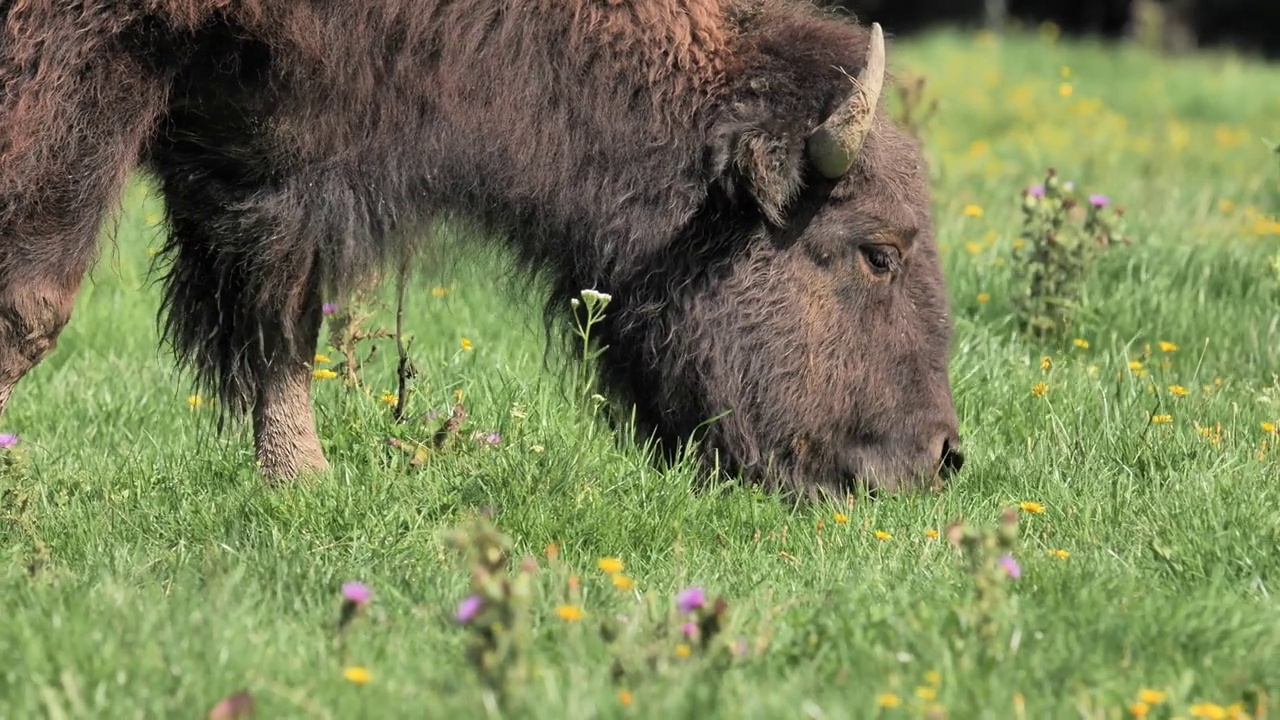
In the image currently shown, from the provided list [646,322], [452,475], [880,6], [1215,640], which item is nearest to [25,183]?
[452,475]

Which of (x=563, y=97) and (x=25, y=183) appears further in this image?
(x=563, y=97)

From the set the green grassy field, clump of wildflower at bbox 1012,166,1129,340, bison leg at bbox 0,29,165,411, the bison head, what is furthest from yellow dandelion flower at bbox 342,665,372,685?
clump of wildflower at bbox 1012,166,1129,340

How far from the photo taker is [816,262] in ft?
16.3

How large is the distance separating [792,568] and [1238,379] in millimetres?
2946

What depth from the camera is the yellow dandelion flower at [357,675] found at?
3004 mm

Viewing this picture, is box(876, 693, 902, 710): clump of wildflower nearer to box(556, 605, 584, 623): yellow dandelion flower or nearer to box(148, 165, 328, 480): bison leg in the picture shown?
box(556, 605, 584, 623): yellow dandelion flower

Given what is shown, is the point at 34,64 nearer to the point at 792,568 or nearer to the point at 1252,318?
the point at 792,568

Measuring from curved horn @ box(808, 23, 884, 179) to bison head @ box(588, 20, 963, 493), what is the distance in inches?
2.1

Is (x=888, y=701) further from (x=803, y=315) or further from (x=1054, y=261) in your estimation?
(x=1054, y=261)

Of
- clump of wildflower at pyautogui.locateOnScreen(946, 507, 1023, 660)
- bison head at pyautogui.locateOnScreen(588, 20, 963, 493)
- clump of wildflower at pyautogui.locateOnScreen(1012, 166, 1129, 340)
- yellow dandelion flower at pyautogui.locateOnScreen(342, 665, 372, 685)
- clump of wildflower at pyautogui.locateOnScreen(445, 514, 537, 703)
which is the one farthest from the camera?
clump of wildflower at pyautogui.locateOnScreen(1012, 166, 1129, 340)

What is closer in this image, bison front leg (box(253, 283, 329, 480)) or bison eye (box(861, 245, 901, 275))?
bison eye (box(861, 245, 901, 275))

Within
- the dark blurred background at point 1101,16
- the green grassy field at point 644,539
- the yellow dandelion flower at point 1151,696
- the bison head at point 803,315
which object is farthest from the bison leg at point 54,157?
the dark blurred background at point 1101,16

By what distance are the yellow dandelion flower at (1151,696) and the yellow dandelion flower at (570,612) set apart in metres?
1.13

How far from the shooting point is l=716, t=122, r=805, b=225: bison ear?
15.6 ft
